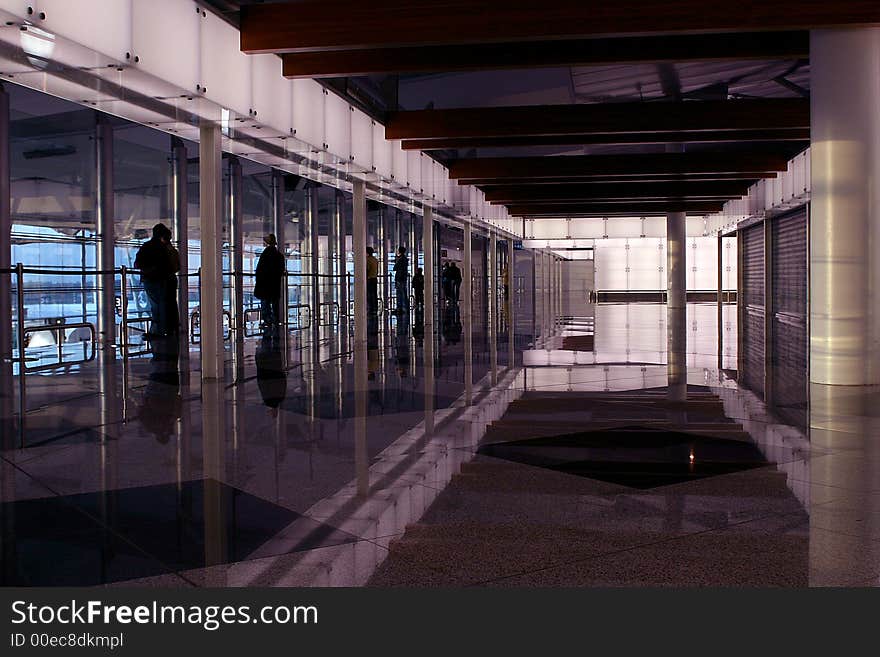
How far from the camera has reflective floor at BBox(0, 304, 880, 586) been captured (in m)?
3.62

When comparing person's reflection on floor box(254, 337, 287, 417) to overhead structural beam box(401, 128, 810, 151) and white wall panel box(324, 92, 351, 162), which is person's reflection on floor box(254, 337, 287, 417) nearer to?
white wall panel box(324, 92, 351, 162)

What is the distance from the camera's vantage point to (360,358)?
13.9 metres

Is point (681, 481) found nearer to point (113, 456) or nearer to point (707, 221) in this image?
point (113, 456)

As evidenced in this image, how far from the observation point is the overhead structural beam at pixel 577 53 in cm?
1119

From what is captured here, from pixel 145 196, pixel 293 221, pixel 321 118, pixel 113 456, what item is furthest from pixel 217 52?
pixel 293 221

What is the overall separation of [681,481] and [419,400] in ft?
13.0

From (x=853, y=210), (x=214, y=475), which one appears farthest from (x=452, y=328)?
(x=214, y=475)

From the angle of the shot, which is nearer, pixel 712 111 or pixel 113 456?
pixel 113 456

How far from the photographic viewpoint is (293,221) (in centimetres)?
2862

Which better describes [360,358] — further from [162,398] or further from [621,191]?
[621,191]

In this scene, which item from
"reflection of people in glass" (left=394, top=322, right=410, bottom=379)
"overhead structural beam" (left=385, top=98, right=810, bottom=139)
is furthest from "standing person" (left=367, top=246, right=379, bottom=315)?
"overhead structural beam" (left=385, top=98, right=810, bottom=139)

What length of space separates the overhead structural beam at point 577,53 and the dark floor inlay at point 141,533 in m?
7.61

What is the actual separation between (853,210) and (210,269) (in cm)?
711

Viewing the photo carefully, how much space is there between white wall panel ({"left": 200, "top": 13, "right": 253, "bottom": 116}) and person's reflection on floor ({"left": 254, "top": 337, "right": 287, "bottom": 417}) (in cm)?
314
